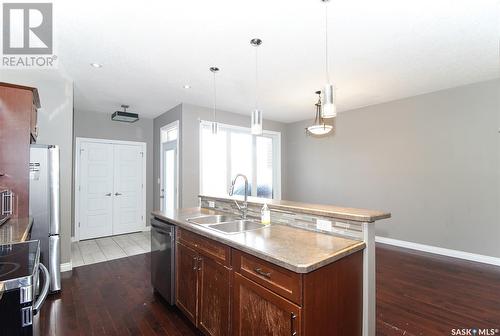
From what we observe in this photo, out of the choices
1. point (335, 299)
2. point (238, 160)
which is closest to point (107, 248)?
point (238, 160)

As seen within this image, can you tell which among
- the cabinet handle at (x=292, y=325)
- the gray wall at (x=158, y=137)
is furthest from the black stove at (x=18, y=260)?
the gray wall at (x=158, y=137)

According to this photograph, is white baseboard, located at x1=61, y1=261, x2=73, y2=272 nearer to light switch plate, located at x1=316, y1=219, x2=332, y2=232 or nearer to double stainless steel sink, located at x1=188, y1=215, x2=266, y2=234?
double stainless steel sink, located at x1=188, y1=215, x2=266, y2=234

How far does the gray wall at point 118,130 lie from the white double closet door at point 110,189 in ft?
0.47

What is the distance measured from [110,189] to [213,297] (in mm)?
4501

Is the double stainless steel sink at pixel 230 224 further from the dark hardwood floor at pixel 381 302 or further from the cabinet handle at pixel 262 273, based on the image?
the dark hardwood floor at pixel 381 302

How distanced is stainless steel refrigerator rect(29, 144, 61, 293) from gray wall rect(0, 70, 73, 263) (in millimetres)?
629

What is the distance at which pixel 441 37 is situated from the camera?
8.14ft

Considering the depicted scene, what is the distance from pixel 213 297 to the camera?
1.92 meters

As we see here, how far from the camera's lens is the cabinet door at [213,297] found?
70.7 inches

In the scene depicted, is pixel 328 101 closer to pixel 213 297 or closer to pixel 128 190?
pixel 213 297

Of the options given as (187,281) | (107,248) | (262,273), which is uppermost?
(262,273)

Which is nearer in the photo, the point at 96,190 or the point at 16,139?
the point at 16,139

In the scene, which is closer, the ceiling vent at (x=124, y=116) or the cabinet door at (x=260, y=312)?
the cabinet door at (x=260, y=312)

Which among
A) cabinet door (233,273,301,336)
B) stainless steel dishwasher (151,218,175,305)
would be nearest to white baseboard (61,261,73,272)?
stainless steel dishwasher (151,218,175,305)
